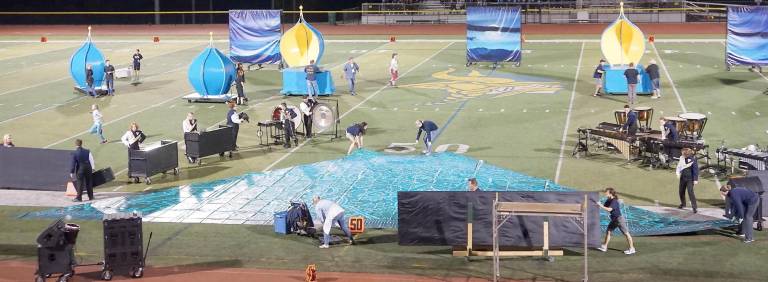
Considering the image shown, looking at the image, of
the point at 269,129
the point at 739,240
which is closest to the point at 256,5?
the point at 269,129

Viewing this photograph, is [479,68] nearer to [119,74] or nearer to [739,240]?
[119,74]

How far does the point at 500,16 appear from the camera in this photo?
5081 centimetres

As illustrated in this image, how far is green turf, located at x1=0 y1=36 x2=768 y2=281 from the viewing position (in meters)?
19.8

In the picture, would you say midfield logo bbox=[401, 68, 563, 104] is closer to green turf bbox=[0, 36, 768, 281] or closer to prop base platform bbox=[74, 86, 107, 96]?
green turf bbox=[0, 36, 768, 281]

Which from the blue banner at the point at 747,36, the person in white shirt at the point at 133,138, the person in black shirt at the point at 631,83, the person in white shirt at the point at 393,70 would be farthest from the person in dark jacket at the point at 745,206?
the person in white shirt at the point at 393,70

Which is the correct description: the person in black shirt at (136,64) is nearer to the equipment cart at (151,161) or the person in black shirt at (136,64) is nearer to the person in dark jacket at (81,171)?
the equipment cart at (151,161)

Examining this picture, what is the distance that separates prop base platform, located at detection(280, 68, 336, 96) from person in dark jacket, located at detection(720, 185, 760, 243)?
23539mm

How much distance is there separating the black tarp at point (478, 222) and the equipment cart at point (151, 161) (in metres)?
9.45

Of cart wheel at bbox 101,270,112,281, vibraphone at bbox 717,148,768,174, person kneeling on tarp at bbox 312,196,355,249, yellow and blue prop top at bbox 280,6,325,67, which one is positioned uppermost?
yellow and blue prop top at bbox 280,6,325,67

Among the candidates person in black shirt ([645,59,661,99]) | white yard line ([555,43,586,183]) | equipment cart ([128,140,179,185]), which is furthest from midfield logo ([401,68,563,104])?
equipment cart ([128,140,179,185])

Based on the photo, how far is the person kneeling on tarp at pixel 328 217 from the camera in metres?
20.6

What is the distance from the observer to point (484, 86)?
44438mm

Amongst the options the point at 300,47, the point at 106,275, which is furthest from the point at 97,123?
the point at 106,275

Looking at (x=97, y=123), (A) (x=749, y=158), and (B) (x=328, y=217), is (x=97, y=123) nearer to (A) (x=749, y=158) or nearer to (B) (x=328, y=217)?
(B) (x=328, y=217)
